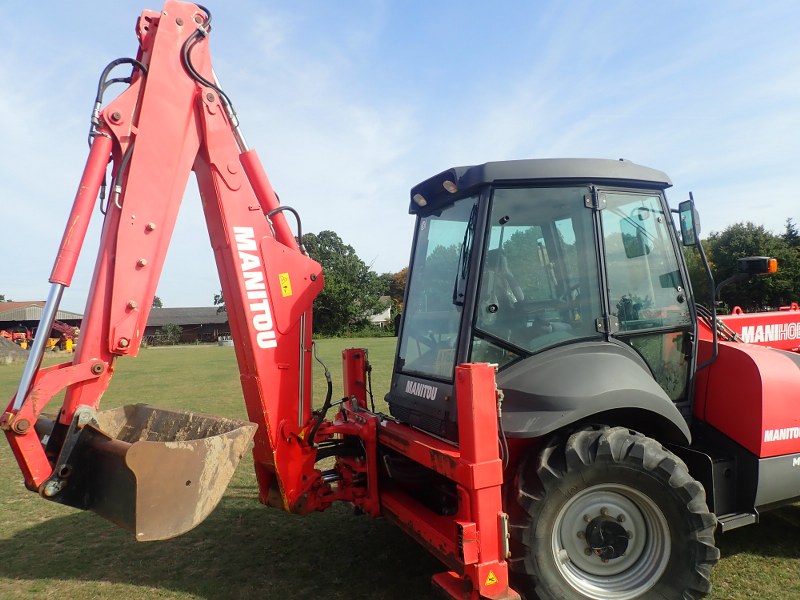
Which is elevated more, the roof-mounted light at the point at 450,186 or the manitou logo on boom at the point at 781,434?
the roof-mounted light at the point at 450,186

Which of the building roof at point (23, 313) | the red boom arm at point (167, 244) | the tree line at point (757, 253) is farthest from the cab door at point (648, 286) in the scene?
the building roof at point (23, 313)

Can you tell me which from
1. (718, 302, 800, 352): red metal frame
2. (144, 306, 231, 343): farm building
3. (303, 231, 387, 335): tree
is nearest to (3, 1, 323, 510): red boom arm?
(718, 302, 800, 352): red metal frame

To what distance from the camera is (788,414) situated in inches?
144

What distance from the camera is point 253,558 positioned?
13.8ft

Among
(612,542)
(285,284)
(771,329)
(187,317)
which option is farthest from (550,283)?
(187,317)

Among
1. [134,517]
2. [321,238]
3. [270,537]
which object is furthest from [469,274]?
[321,238]

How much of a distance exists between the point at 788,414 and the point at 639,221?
1.53 m

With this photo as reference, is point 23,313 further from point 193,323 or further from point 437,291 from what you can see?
point 437,291

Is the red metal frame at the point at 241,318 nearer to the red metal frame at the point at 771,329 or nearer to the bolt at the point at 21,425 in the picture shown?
the bolt at the point at 21,425

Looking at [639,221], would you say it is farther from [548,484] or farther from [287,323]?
[287,323]

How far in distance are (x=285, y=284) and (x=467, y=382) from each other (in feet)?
4.73

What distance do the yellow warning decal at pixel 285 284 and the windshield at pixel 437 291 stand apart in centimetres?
92

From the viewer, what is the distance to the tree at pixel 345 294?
1986 inches

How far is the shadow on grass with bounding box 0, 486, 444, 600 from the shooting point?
12.2 feet
